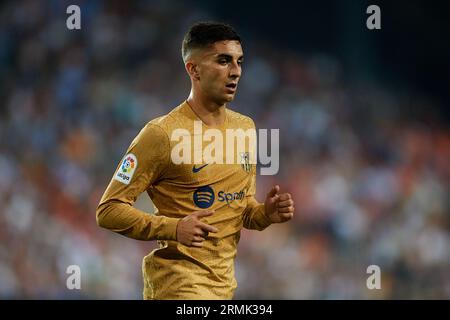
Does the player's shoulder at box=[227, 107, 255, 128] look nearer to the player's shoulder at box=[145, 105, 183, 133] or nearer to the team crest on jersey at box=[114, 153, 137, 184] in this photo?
the player's shoulder at box=[145, 105, 183, 133]

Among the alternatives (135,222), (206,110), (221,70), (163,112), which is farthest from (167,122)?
(163,112)

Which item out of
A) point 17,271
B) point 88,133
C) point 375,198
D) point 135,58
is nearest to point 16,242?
point 17,271

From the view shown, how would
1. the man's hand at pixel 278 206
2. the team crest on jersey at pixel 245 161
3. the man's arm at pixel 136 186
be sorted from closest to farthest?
the man's arm at pixel 136 186
the man's hand at pixel 278 206
the team crest on jersey at pixel 245 161

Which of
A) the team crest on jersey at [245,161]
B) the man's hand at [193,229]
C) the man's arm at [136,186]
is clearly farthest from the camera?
the team crest on jersey at [245,161]

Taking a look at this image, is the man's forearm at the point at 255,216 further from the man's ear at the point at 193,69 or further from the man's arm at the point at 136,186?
the man's ear at the point at 193,69

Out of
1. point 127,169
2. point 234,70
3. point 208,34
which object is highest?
point 208,34

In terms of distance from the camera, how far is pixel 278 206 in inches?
120

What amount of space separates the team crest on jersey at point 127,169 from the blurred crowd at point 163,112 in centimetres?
244

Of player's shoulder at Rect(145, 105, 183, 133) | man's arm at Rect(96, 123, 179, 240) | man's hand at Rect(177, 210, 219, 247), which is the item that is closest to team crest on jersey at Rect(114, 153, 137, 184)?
man's arm at Rect(96, 123, 179, 240)

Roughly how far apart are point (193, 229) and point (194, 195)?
0.28 meters

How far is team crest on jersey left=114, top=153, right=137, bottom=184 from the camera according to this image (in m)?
2.89

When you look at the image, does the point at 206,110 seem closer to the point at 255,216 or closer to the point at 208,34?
the point at 208,34

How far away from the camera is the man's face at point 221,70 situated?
3018 millimetres

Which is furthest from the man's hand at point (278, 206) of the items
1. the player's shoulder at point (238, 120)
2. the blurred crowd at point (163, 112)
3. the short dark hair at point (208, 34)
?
the blurred crowd at point (163, 112)
